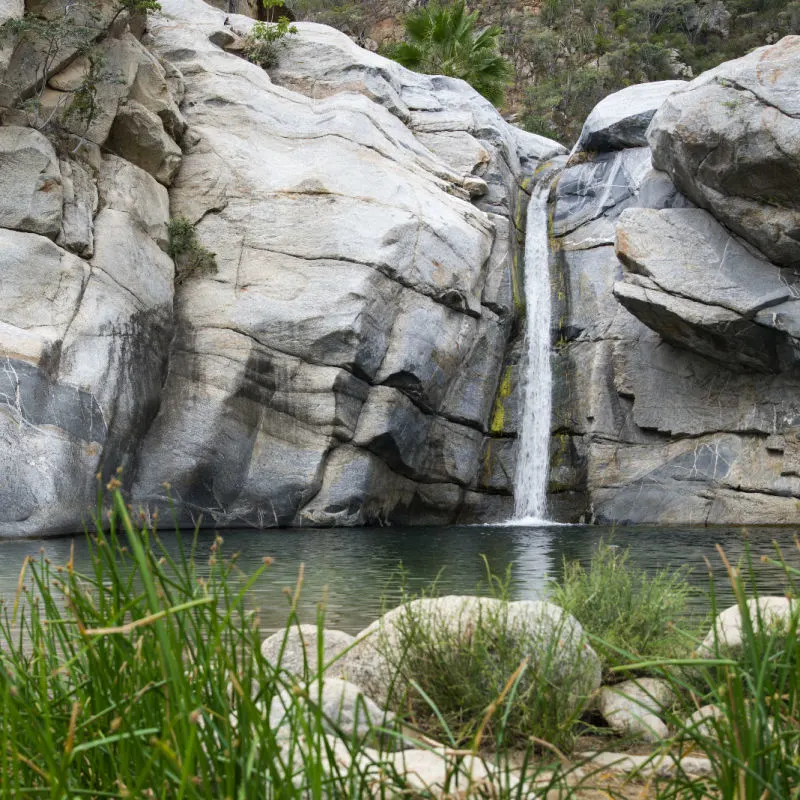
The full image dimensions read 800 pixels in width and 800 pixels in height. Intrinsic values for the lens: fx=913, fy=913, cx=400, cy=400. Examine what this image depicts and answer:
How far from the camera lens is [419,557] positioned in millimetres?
13281

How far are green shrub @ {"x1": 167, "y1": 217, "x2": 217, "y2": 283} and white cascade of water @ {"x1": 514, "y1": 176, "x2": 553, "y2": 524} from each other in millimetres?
8375

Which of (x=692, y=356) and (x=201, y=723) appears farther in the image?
(x=692, y=356)

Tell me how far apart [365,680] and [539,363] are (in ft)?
63.4

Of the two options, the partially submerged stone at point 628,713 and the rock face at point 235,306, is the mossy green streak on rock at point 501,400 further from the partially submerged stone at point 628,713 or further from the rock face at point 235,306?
the partially submerged stone at point 628,713

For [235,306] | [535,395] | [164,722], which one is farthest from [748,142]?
[164,722]

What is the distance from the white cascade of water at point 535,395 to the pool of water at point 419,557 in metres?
2.45

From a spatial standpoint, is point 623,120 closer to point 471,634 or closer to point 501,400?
point 501,400

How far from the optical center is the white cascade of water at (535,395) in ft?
72.5

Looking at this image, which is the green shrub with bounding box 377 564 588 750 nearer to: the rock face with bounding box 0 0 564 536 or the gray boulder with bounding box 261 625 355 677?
the gray boulder with bounding box 261 625 355 677

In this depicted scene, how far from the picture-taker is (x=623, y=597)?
5574 millimetres

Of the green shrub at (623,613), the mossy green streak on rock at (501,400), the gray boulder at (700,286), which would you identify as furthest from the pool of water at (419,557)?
the gray boulder at (700,286)

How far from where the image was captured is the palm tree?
1372 inches

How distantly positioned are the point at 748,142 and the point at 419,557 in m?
11.2

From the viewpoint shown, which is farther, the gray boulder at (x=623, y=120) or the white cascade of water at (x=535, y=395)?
the gray boulder at (x=623, y=120)
